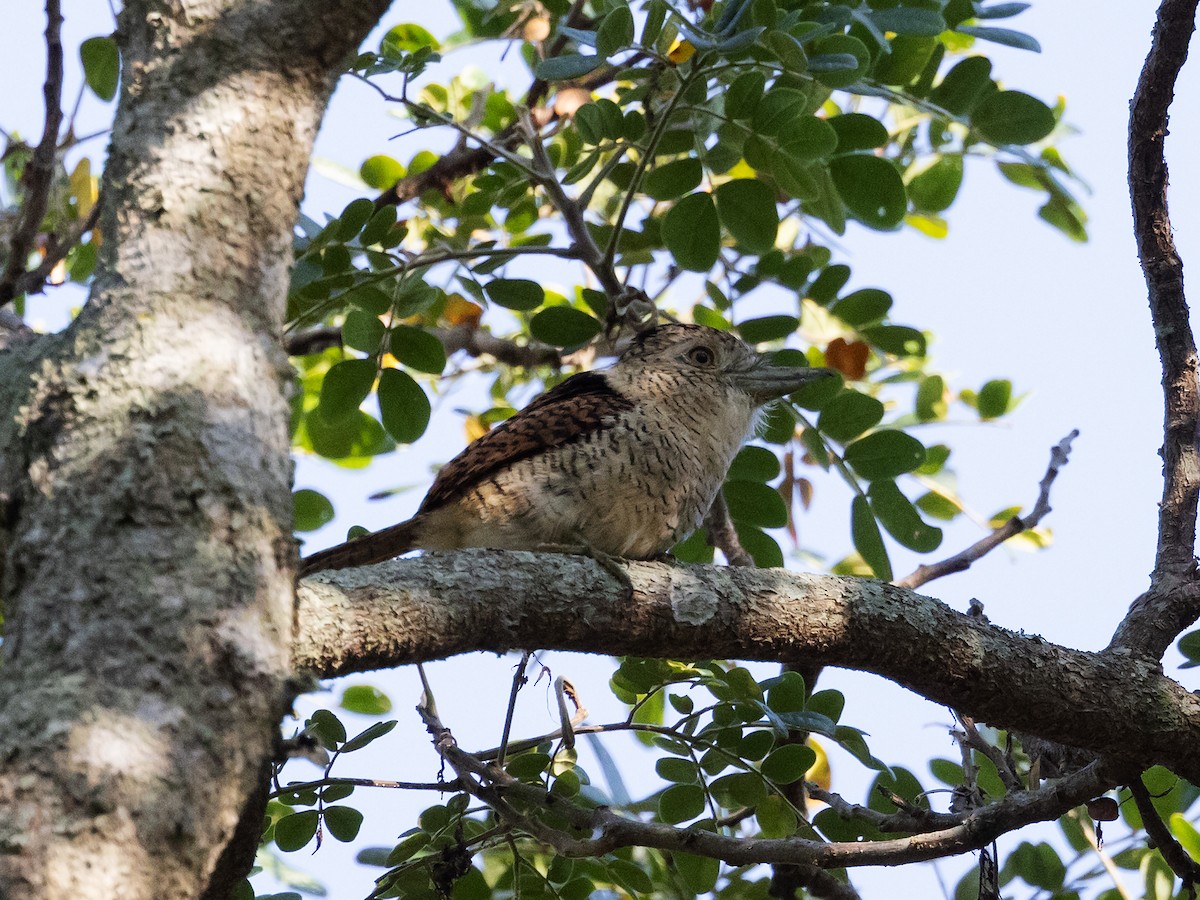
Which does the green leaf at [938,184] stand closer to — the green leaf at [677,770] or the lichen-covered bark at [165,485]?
the green leaf at [677,770]

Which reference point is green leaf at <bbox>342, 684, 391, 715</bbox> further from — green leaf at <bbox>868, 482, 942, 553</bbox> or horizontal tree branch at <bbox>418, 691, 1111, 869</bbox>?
green leaf at <bbox>868, 482, 942, 553</bbox>

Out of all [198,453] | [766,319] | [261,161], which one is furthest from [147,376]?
[766,319]

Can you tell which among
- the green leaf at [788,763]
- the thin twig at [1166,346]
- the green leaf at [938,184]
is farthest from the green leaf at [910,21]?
the green leaf at [788,763]

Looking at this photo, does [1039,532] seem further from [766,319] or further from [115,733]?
[115,733]

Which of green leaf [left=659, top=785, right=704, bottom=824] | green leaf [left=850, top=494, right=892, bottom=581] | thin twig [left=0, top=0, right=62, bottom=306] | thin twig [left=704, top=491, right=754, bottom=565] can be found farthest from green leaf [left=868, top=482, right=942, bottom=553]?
thin twig [left=0, top=0, right=62, bottom=306]

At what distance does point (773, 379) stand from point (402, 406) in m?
1.22

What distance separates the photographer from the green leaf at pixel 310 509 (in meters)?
3.61

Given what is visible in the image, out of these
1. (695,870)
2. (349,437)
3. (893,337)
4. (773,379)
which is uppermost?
(349,437)

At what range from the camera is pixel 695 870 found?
306 centimetres

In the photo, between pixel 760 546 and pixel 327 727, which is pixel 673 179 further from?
pixel 327 727

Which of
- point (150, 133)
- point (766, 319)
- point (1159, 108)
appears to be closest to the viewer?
point (150, 133)

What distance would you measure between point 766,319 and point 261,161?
2375 mm

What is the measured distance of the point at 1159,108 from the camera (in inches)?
126

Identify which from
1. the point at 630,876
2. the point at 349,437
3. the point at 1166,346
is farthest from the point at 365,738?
the point at 1166,346
